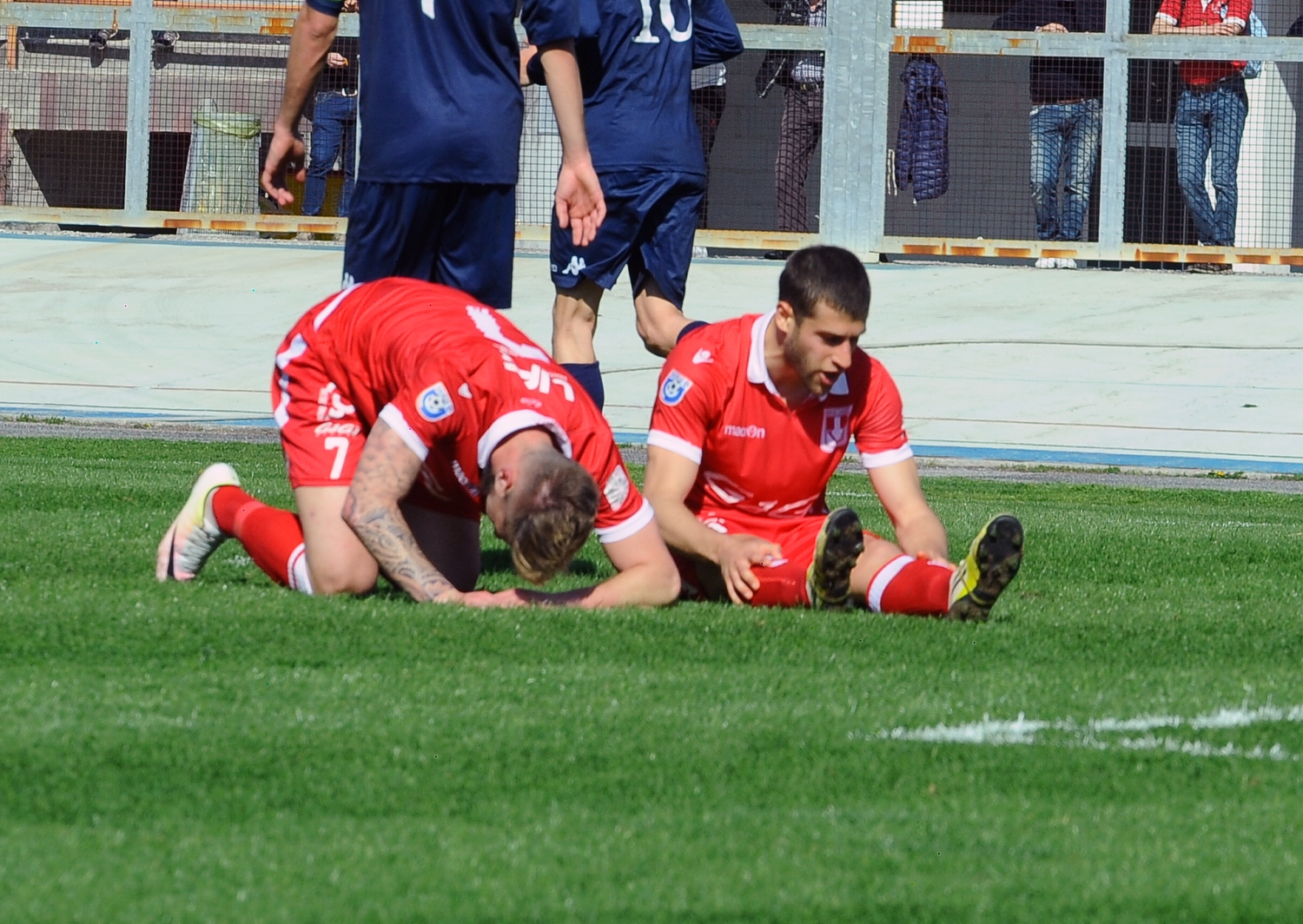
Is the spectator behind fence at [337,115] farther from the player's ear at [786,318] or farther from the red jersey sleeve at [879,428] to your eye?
the player's ear at [786,318]

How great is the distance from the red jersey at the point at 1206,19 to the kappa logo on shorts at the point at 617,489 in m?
12.6

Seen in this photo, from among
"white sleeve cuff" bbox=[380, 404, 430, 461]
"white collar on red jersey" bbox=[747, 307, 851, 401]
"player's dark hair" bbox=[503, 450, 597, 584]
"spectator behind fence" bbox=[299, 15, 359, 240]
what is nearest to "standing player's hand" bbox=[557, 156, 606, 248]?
"white collar on red jersey" bbox=[747, 307, 851, 401]

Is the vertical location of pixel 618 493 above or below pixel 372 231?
below

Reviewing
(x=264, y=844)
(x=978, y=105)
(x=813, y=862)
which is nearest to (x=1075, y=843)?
(x=813, y=862)

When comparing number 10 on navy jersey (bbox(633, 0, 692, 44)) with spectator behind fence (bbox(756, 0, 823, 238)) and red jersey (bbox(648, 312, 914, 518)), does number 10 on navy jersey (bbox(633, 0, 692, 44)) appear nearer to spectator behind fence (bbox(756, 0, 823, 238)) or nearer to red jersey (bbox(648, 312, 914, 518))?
red jersey (bbox(648, 312, 914, 518))

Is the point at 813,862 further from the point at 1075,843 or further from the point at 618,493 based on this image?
the point at 618,493

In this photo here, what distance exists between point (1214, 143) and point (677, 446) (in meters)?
11.6

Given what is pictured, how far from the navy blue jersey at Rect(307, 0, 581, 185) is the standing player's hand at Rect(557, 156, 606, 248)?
314 mm

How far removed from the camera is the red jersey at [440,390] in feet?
15.2

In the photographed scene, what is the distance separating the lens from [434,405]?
4.61 meters

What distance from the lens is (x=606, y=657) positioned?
4.36m

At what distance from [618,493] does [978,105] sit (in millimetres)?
12637

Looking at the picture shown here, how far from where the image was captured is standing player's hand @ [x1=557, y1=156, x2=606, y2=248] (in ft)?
19.1

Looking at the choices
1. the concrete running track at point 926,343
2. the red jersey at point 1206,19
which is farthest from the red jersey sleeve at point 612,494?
the red jersey at point 1206,19
